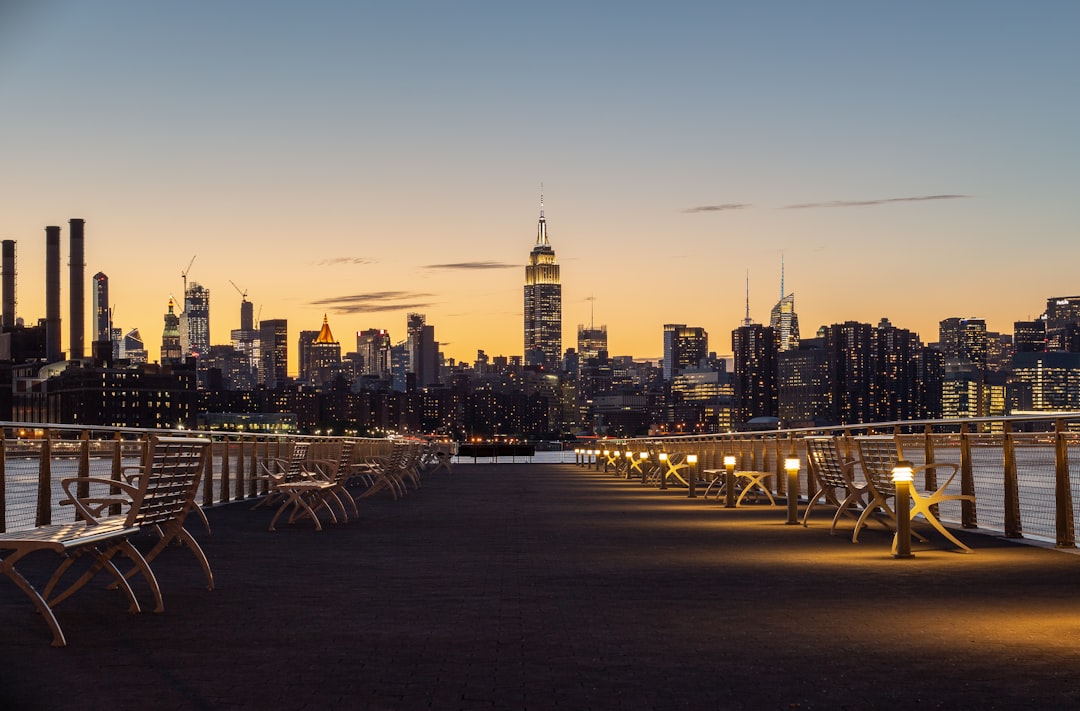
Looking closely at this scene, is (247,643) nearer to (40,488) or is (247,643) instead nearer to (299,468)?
(40,488)

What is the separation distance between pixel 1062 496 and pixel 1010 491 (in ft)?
4.24

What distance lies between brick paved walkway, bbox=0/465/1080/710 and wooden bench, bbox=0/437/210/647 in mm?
230

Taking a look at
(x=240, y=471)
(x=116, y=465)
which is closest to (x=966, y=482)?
(x=116, y=465)

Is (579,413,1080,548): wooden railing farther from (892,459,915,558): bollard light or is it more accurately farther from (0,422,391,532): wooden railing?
(0,422,391,532): wooden railing

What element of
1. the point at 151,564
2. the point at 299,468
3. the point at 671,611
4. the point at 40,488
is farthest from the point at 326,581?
the point at 299,468

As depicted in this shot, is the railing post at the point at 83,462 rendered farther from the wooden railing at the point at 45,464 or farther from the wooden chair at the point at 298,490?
the wooden chair at the point at 298,490

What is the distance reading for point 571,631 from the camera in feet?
26.4

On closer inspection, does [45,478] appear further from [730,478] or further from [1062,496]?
[1062,496]

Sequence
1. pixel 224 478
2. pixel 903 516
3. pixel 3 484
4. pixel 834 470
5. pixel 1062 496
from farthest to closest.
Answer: pixel 224 478, pixel 834 470, pixel 3 484, pixel 1062 496, pixel 903 516

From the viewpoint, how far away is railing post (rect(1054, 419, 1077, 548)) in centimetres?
1316

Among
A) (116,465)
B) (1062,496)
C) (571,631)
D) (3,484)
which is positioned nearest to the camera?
(571,631)

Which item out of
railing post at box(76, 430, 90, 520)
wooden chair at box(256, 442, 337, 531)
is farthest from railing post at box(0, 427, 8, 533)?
wooden chair at box(256, 442, 337, 531)

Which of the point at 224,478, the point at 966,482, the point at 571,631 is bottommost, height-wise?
the point at 571,631

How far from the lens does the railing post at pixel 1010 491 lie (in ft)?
46.7
